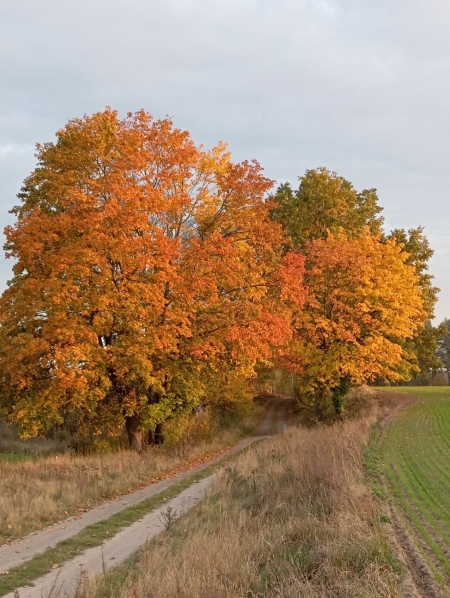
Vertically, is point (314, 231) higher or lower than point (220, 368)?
higher

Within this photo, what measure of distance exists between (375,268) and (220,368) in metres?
11.9

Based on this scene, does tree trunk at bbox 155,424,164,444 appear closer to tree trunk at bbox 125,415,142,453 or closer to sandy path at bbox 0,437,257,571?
tree trunk at bbox 125,415,142,453

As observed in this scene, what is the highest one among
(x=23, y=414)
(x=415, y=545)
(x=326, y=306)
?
(x=326, y=306)

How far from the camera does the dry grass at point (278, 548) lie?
7168 millimetres

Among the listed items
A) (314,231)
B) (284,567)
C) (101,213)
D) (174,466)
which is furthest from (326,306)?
(284,567)

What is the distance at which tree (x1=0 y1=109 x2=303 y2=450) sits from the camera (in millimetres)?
19891

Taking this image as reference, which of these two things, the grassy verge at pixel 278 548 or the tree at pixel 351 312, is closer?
the grassy verge at pixel 278 548

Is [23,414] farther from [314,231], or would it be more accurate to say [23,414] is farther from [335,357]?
[314,231]

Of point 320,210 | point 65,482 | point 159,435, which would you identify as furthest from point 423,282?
point 65,482

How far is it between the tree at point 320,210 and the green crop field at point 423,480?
13.6 meters

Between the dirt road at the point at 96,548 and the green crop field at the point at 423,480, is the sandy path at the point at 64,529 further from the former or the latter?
the green crop field at the point at 423,480

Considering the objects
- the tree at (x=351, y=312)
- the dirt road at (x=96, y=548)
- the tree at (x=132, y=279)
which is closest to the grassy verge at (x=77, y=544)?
the dirt road at (x=96, y=548)

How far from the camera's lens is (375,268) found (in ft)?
103

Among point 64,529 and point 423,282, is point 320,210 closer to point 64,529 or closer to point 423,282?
point 423,282
